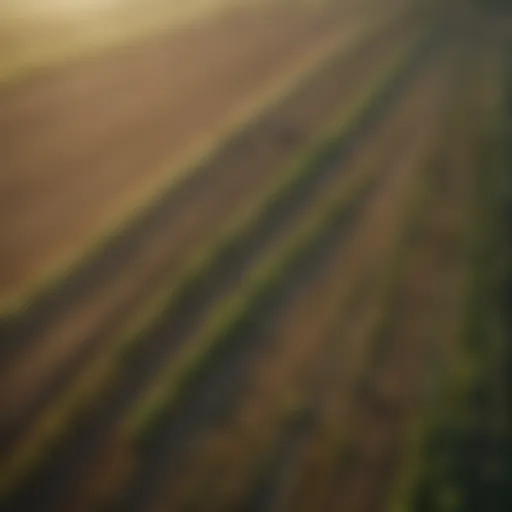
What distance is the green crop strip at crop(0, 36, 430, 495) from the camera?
5.79 meters

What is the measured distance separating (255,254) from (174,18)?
316 inches

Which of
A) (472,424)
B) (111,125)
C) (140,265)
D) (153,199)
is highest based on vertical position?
(111,125)

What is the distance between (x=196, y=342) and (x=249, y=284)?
3.55 ft

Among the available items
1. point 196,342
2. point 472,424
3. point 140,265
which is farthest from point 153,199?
point 472,424

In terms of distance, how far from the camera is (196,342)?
6.93 meters

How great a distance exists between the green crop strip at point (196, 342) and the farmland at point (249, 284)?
0.07 ft

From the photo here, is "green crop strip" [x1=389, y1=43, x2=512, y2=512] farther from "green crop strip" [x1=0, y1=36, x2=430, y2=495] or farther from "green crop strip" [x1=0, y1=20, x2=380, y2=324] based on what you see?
"green crop strip" [x1=0, y1=20, x2=380, y2=324]

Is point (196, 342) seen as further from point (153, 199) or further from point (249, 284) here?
point (153, 199)

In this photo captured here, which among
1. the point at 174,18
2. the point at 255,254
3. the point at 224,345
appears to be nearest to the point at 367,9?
the point at 174,18

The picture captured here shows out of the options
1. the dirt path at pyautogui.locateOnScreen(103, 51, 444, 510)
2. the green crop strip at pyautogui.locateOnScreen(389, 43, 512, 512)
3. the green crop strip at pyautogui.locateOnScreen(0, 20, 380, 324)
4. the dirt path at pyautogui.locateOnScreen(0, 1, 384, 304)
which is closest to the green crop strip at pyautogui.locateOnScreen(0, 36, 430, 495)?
the dirt path at pyautogui.locateOnScreen(103, 51, 444, 510)

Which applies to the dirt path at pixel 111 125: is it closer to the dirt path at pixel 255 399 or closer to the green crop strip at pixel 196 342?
the green crop strip at pixel 196 342

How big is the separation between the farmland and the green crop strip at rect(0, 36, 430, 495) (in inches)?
0.8

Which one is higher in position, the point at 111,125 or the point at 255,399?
the point at 111,125

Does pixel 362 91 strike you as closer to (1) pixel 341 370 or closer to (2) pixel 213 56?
(2) pixel 213 56
